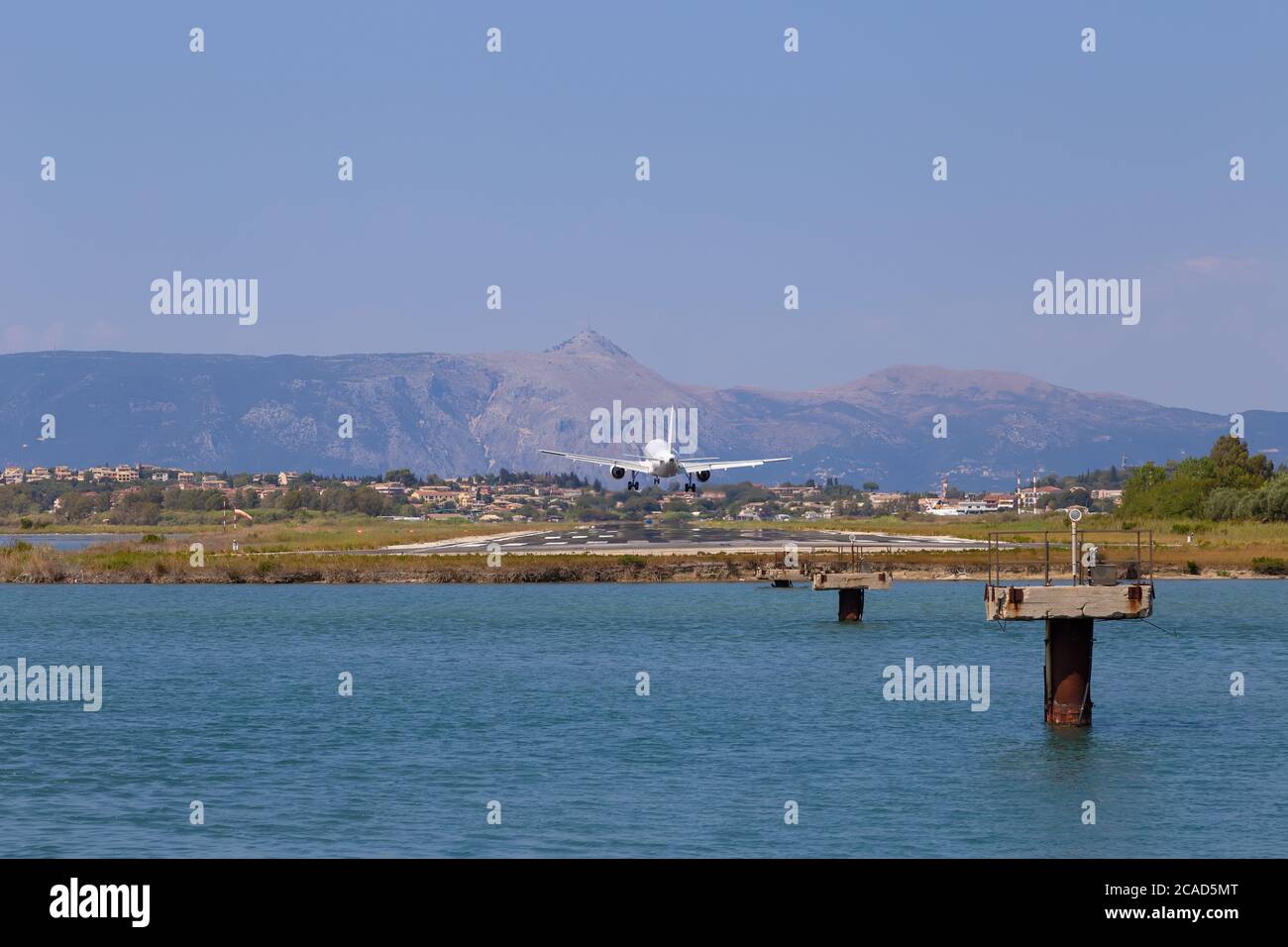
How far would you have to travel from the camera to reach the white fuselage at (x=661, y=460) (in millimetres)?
118375

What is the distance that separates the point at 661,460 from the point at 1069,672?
58.5m

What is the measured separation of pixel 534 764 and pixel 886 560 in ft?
347

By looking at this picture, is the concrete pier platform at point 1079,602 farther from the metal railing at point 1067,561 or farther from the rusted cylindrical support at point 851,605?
the rusted cylindrical support at point 851,605

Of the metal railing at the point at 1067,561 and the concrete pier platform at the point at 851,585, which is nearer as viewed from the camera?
the metal railing at the point at 1067,561

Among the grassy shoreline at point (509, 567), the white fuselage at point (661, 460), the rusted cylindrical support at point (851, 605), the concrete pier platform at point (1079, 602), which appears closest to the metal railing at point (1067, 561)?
the concrete pier platform at point (1079, 602)

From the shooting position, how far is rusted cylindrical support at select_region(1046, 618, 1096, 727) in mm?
62312

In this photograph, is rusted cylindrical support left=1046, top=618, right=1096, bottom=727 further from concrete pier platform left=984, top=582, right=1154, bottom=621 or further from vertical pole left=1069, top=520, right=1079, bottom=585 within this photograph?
concrete pier platform left=984, top=582, right=1154, bottom=621

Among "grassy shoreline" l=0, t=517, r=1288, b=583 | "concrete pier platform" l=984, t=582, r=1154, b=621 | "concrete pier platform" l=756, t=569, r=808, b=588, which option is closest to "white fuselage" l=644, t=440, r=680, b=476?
"concrete pier platform" l=756, t=569, r=808, b=588

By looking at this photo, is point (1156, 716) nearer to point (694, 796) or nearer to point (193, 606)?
point (694, 796)

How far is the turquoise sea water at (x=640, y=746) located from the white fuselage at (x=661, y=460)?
36.1 ft

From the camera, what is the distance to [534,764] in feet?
201

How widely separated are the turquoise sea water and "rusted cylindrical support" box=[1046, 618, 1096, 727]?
2.77 ft
